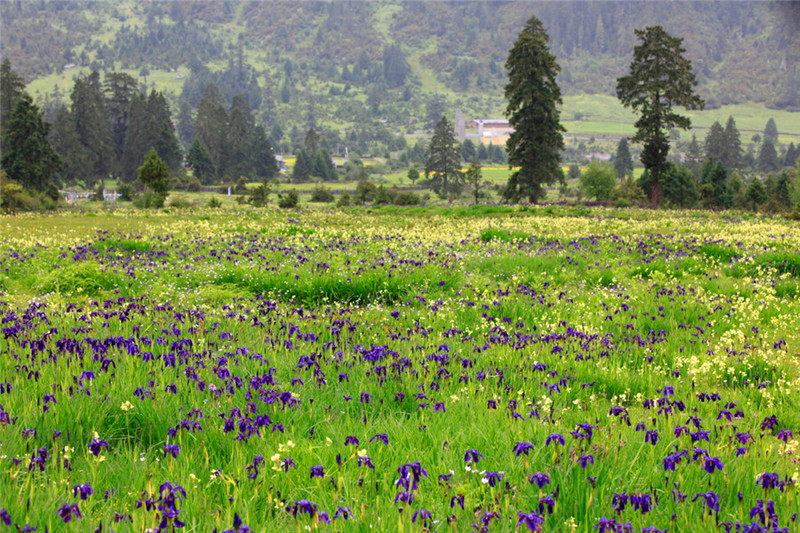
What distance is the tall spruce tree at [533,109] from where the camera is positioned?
5022cm

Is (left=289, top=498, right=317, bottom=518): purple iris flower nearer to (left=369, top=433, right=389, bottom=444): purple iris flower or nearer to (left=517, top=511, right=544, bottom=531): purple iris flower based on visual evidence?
(left=369, top=433, right=389, bottom=444): purple iris flower

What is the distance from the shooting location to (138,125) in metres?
121

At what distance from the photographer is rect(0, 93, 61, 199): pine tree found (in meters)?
68.2

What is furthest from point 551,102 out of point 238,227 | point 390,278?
point 390,278

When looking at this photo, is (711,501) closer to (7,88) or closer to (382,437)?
(382,437)

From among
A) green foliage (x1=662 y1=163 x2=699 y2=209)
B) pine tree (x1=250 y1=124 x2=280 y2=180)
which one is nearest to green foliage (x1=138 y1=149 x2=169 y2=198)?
green foliage (x1=662 y1=163 x2=699 y2=209)

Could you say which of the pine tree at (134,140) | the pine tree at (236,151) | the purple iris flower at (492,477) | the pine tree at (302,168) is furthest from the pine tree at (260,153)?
the purple iris flower at (492,477)

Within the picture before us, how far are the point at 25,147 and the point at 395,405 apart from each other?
81166 mm

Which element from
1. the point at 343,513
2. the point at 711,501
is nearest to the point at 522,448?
the point at 711,501

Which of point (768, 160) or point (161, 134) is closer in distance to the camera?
point (161, 134)

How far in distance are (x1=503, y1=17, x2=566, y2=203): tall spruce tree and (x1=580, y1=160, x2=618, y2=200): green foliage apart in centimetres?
4399

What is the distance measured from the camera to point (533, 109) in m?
51.5

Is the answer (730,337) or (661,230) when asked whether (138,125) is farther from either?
(730,337)

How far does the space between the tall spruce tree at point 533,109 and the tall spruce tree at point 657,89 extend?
6550mm
